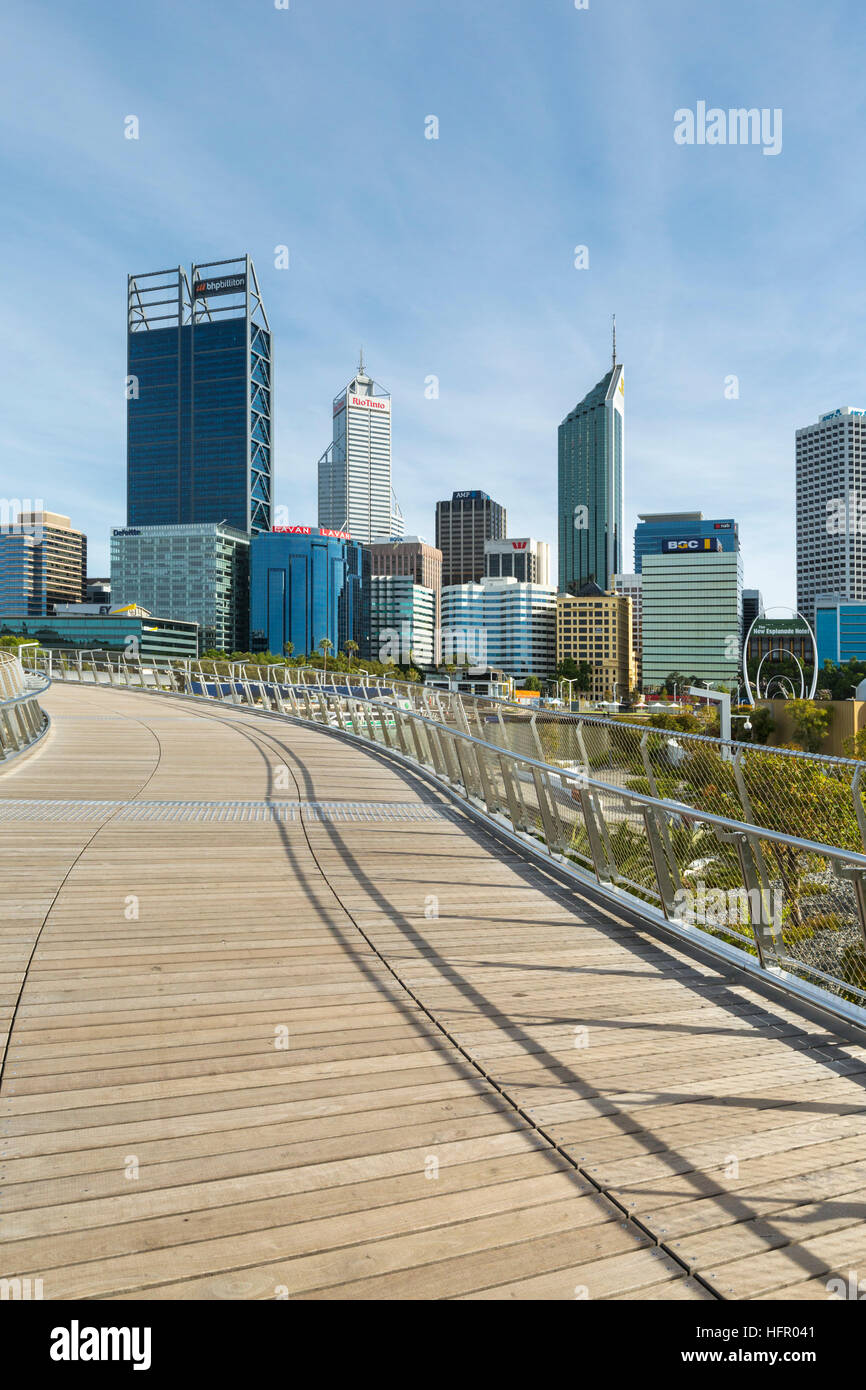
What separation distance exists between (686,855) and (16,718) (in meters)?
11.5

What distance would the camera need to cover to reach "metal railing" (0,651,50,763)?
13.0 m

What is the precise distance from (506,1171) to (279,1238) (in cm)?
73

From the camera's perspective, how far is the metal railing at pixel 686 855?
429 cm

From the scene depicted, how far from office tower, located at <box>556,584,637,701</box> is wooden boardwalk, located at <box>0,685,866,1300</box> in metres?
181

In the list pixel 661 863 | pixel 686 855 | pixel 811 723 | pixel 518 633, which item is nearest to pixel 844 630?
pixel 518 633

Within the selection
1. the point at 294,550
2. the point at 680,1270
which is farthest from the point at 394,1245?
the point at 294,550

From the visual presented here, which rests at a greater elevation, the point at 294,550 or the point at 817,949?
the point at 294,550

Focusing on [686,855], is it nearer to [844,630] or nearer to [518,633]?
[844,630]

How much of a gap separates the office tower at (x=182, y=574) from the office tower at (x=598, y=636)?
6928 centimetres

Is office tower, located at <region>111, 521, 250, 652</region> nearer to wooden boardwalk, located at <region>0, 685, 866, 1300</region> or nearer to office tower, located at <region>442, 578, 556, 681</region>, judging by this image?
office tower, located at <region>442, 578, 556, 681</region>

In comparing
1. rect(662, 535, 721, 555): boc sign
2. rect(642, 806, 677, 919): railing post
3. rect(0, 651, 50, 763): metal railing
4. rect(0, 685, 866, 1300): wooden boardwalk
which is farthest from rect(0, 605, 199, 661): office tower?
rect(642, 806, 677, 919): railing post
